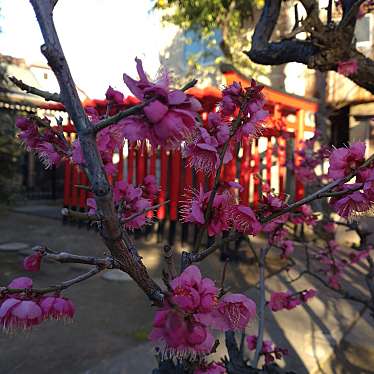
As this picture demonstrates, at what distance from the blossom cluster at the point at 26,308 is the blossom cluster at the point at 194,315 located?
0.28 meters

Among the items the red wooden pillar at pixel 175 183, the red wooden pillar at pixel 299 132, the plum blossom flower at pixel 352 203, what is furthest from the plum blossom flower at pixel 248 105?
the red wooden pillar at pixel 299 132

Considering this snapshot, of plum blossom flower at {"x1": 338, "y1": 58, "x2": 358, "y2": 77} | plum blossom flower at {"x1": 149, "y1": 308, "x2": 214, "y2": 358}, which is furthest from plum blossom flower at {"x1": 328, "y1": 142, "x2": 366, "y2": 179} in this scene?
plum blossom flower at {"x1": 338, "y1": 58, "x2": 358, "y2": 77}

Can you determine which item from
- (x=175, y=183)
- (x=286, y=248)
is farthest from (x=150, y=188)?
(x=175, y=183)

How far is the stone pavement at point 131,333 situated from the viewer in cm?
301

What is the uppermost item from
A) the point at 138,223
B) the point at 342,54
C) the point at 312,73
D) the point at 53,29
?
the point at 312,73

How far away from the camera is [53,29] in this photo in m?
0.78

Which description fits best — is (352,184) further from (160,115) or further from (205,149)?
(160,115)

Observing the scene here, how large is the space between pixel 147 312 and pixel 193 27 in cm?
803

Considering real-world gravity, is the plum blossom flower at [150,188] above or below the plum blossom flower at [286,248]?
above

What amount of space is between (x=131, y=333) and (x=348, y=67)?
295 cm

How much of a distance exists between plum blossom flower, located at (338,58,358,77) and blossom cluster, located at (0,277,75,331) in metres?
2.05

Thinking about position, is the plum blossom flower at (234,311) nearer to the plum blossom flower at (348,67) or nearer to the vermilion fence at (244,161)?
the plum blossom flower at (348,67)

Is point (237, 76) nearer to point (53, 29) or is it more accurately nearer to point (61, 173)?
point (53, 29)

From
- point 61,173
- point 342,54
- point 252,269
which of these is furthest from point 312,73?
point 61,173
